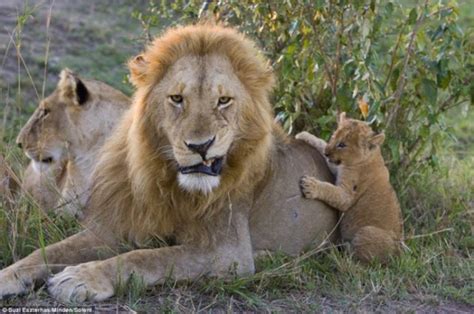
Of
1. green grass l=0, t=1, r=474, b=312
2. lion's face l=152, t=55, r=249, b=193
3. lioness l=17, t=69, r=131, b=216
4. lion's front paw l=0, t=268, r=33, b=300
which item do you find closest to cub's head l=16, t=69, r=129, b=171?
lioness l=17, t=69, r=131, b=216

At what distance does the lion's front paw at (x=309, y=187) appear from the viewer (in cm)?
486

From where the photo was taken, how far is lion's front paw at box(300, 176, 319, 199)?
486 centimetres

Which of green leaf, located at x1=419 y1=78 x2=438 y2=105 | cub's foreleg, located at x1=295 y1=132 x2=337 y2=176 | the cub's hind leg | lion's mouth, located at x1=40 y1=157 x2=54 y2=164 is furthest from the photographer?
lion's mouth, located at x1=40 y1=157 x2=54 y2=164

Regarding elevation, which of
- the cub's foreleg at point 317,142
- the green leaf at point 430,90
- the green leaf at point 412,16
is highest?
the green leaf at point 412,16

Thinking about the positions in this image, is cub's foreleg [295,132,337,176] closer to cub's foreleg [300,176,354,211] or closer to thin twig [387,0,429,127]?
cub's foreleg [300,176,354,211]

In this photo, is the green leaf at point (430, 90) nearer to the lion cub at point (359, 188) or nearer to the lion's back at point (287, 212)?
the lion cub at point (359, 188)

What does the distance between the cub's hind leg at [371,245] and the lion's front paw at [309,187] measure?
309mm

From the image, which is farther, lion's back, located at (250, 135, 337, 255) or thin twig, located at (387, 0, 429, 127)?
thin twig, located at (387, 0, 429, 127)

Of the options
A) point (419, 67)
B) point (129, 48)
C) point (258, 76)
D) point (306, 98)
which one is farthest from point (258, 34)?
point (129, 48)

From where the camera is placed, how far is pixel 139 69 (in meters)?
4.40

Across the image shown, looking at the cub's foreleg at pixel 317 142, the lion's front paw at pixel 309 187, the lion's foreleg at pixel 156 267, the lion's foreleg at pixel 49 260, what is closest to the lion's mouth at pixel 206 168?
the lion's foreleg at pixel 156 267

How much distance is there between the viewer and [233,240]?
177 inches

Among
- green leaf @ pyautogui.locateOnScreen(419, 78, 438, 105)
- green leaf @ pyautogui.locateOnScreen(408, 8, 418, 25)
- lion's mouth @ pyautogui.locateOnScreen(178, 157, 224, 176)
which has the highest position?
green leaf @ pyautogui.locateOnScreen(408, 8, 418, 25)

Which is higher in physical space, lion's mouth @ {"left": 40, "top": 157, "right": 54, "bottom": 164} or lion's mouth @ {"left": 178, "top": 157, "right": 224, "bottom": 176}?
lion's mouth @ {"left": 178, "top": 157, "right": 224, "bottom": 176}
